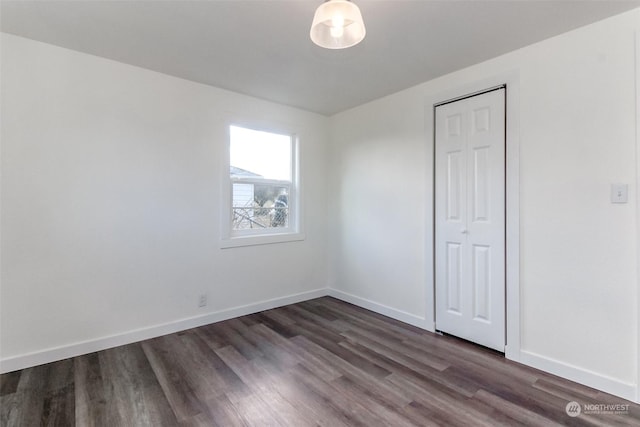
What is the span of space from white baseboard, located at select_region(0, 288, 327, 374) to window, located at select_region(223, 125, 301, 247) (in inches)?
29.4

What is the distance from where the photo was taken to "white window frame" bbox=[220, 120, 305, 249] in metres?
3.25

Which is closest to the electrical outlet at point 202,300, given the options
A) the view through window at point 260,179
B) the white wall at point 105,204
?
the white wall at point 105,204

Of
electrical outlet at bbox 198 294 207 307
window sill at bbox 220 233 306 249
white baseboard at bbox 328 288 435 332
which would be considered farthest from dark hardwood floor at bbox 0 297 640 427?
window sill at bbox 220 233 306 249

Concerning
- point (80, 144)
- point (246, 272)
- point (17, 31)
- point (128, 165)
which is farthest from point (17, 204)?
point (246, 272)

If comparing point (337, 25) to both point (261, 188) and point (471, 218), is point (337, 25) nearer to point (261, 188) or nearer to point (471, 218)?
point (471, 218)

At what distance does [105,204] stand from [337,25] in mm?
2357

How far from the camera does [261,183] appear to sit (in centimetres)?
362

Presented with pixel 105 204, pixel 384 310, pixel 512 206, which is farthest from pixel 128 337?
pixel 512 206

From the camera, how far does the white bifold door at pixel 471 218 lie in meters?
2.52

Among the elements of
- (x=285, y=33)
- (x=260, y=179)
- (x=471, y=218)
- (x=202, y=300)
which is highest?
(x=285, y=33)

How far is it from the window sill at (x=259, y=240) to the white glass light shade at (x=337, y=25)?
229 centimetres

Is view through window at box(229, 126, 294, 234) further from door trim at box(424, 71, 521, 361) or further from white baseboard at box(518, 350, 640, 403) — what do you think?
white baseboard at box(518, 350, 640, 403)

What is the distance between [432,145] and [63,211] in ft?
10.7

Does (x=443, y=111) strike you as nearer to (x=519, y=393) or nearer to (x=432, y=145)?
(x=432, y=145)
